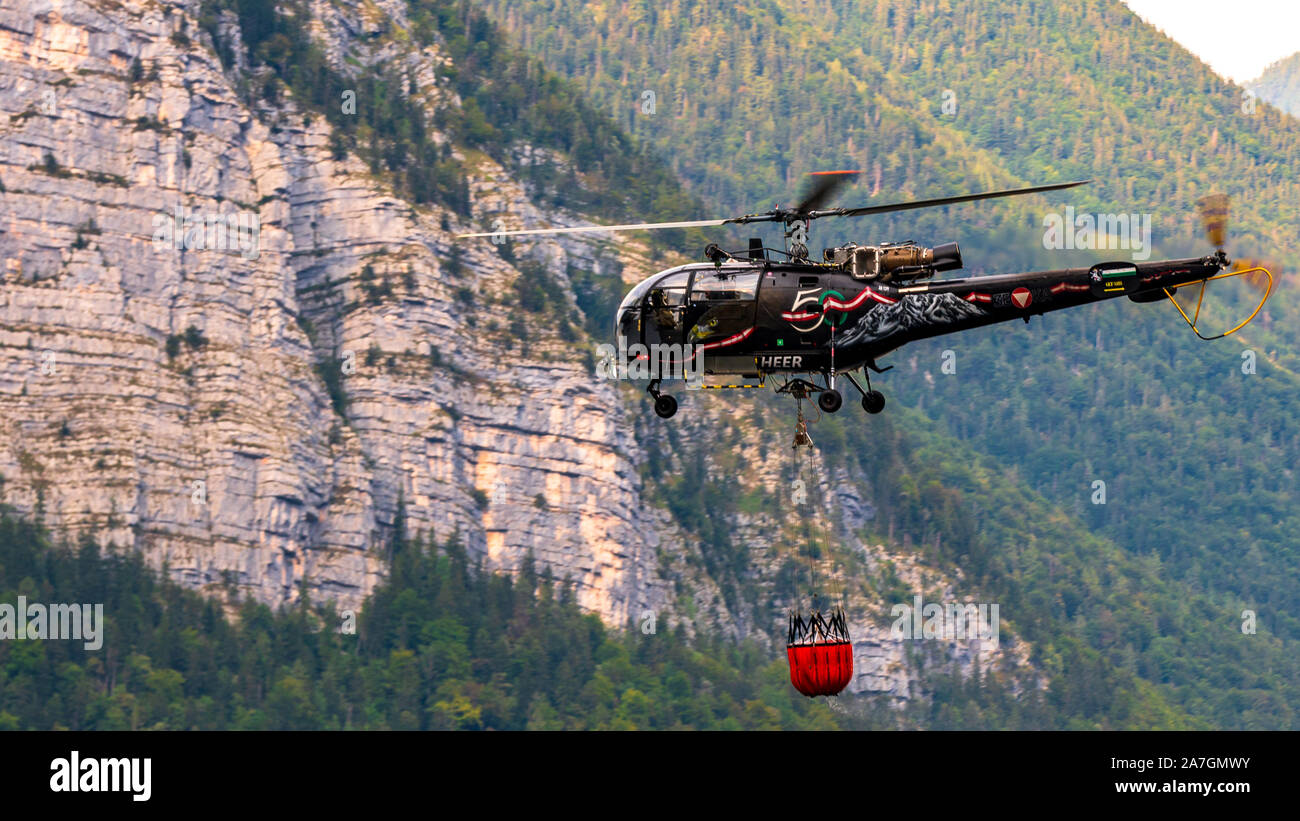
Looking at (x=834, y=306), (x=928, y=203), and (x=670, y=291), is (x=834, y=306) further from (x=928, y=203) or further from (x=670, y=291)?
(x=928, y=203)

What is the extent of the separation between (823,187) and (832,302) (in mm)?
4161

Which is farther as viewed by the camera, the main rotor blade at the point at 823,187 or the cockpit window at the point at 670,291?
→ the cockpit window at the point at 670,291

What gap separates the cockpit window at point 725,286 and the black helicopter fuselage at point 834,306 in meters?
0.03

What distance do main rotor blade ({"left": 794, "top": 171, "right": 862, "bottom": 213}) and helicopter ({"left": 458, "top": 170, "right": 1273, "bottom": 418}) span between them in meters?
0.19

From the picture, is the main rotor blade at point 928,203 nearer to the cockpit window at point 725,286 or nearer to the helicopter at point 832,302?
the helicopter at point 832,302

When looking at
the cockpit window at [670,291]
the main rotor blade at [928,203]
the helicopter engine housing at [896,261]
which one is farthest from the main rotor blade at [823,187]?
the cockpit window at [670,291]

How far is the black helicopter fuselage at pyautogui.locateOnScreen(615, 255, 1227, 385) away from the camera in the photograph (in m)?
83.6

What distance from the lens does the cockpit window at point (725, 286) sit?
8419 centimetres

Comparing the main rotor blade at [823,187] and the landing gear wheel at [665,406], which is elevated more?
the main rotor blade at [823,187]

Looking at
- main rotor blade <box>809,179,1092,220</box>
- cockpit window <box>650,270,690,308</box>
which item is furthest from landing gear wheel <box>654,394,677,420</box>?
main rotor blade <box>809,179,1092,220</box>
